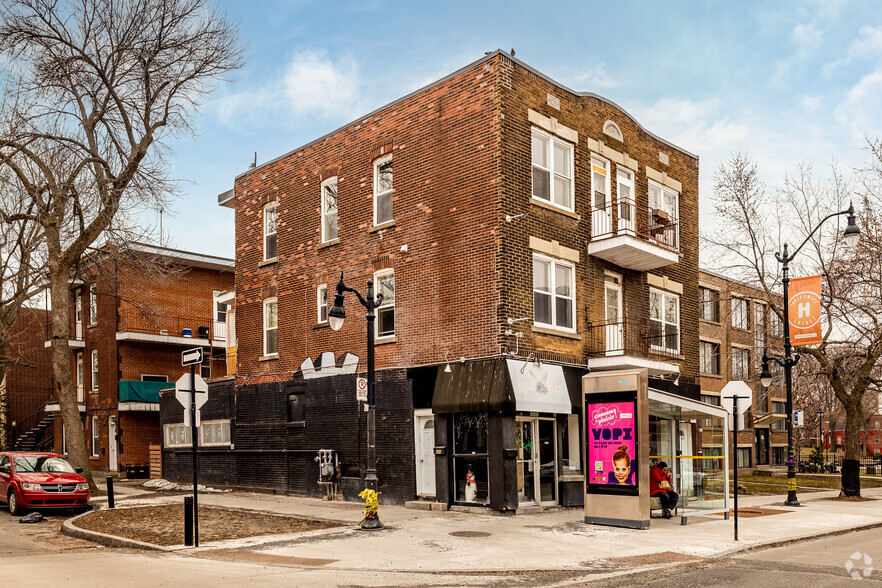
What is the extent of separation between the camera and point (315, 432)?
24.1m

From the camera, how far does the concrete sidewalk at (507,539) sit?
12992 millimetres

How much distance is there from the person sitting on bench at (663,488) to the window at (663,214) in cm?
798

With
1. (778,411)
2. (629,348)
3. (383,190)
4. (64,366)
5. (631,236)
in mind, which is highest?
(383,190)

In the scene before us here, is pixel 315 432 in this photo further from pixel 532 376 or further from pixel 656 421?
pixel 656 421

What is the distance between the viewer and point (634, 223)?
79.8ft

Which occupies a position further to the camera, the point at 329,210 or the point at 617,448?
the point at 329,210

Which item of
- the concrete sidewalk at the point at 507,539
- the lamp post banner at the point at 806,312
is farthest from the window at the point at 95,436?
the lamp post banner at the point at 806,312

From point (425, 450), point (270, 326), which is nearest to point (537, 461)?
point (425, 450)

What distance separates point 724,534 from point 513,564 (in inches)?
221

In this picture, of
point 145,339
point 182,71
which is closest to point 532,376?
point 182,71

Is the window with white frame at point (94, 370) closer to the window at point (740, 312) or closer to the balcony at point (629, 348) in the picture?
the balcony at point (629, 348)

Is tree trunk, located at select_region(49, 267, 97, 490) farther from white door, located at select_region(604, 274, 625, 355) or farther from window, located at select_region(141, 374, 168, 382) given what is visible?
white door, located at select_region(604, 274, 625, 355)

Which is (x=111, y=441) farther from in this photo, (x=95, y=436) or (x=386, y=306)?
(x=386, y=306)

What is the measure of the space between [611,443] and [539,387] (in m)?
3.04
